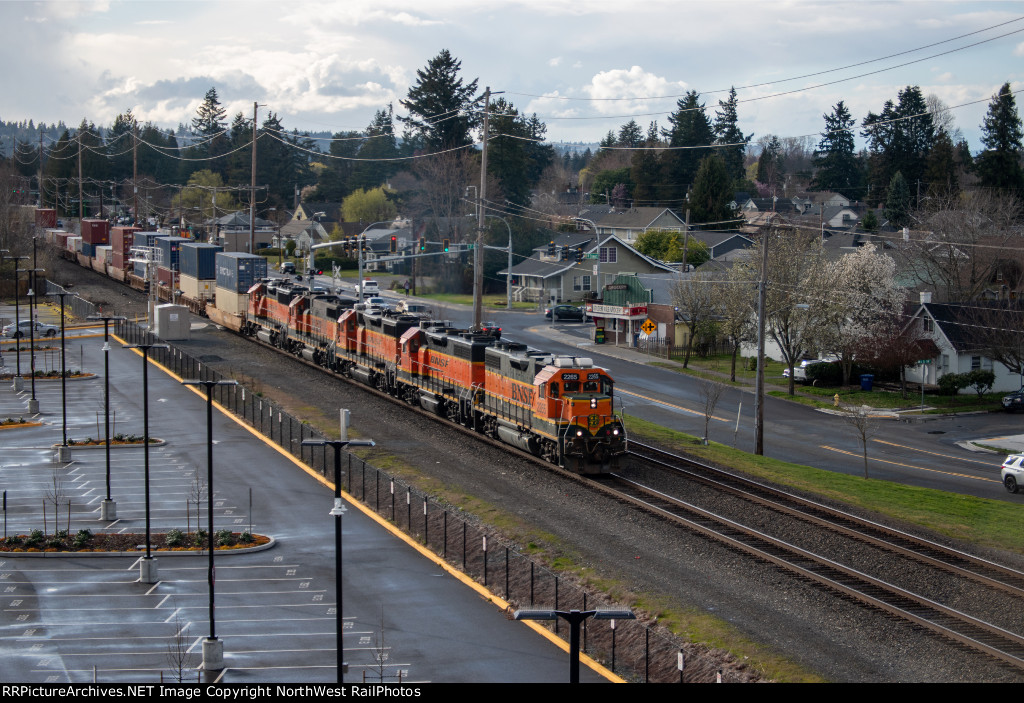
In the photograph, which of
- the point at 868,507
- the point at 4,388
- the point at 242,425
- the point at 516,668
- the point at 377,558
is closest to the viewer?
the point at 516,668

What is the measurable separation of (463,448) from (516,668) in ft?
65.6

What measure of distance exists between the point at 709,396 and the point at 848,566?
25147mm

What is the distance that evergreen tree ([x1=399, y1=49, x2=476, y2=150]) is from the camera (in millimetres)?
130625

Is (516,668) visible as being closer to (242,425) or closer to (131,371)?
(242,425)

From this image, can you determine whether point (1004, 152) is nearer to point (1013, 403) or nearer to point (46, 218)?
point (1013, 403)

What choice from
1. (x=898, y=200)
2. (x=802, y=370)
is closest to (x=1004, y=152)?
(x=898, y=200)

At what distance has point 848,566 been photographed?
25391 mm

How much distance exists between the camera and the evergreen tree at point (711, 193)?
5108 inches

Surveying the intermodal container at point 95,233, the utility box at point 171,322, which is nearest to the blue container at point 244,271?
the utility box at point 171,322

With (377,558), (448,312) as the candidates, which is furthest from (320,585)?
(448,312)

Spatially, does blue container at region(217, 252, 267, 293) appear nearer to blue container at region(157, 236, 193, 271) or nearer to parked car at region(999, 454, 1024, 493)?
blue container at region(157, 236, 193, 271)

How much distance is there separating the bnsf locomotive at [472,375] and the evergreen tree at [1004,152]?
92442 millimetres

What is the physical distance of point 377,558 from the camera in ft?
86.7

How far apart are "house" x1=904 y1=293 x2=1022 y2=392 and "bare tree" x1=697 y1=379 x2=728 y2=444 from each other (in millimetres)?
14908
